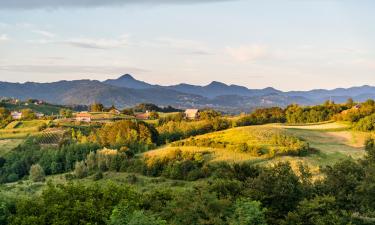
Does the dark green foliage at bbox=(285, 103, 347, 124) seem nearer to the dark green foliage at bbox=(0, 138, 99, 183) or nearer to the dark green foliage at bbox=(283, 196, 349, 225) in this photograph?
the dark green foliage at bbox=(0, 138, 99, 183)

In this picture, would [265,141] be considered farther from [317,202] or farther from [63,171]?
[317,202]

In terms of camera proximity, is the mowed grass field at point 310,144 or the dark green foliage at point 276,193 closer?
the dark green foliage at point 276,193

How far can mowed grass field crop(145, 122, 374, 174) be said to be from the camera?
6550 cm

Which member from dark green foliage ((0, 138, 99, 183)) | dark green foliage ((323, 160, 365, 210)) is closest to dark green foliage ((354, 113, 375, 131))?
dark green foliage ((0, 138, 99, 183))

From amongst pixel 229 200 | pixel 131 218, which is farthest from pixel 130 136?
pixel 131 218

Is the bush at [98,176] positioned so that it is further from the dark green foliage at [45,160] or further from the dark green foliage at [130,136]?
the dark green foliage at [130,136]

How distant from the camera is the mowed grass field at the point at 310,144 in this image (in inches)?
2579

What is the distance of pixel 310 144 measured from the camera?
244 feet

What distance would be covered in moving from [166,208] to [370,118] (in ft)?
236

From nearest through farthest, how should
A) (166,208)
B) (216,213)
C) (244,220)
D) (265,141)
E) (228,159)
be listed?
1. (244,220)
2. (216,213)
3. (166,208)
4. (228,159)
5. (265,141)

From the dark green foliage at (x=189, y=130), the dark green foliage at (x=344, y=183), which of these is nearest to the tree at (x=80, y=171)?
the dark green foliage at (x=189, y=130)

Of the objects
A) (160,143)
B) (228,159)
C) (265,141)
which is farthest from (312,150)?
(160,143)

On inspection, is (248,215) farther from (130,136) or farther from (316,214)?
(130,136)

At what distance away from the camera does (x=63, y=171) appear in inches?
3445
